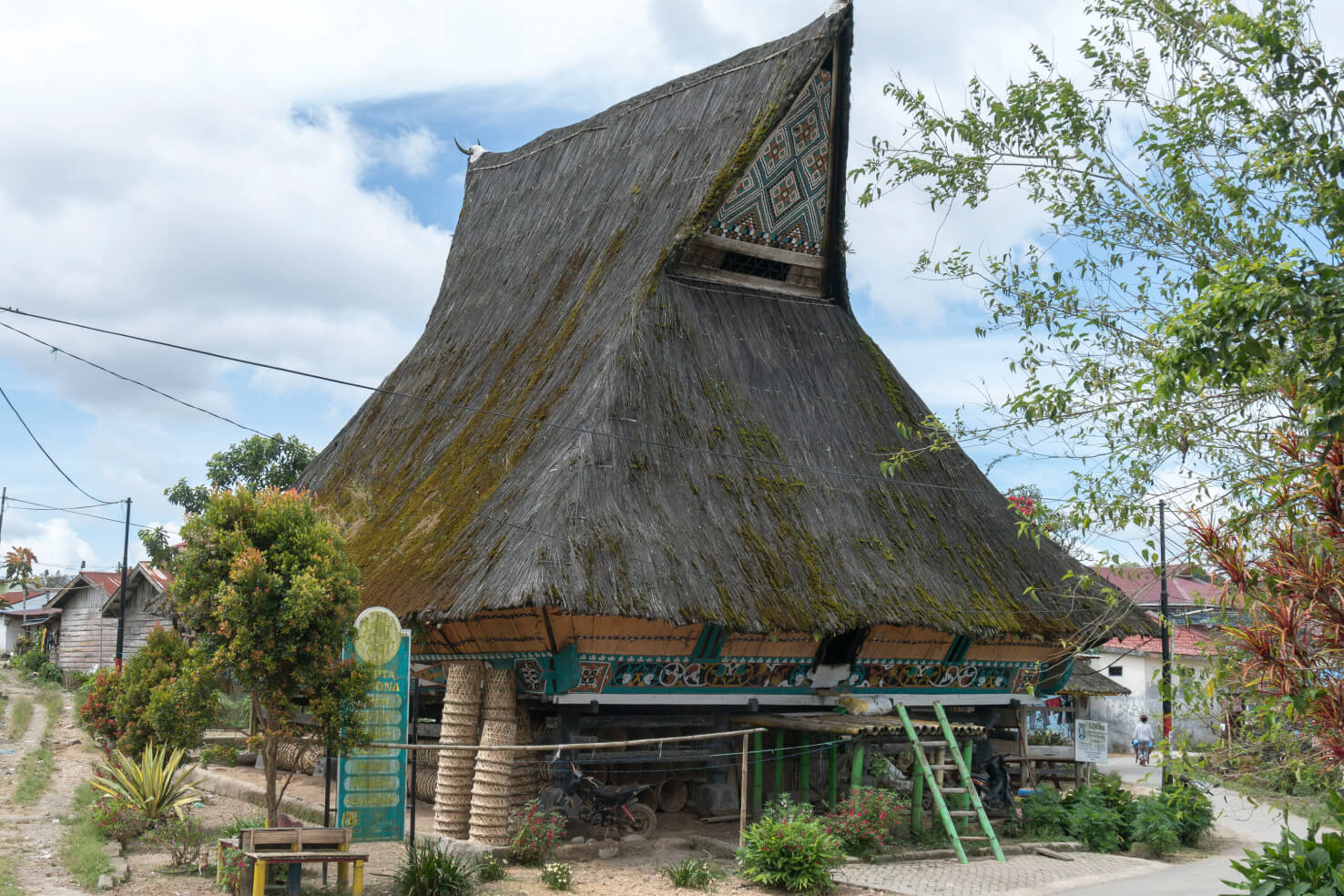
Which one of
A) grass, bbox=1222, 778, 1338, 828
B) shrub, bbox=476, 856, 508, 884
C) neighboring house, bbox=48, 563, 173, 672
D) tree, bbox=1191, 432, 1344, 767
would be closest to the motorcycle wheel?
shrub, bbox=476, 856, 508, 884

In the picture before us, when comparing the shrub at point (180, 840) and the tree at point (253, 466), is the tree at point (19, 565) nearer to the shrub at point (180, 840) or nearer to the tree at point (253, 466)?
the tree at point (253, 466)

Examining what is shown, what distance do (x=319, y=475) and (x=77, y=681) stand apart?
22.8 metres

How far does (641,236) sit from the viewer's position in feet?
59.0

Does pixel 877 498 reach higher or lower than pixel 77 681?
higher

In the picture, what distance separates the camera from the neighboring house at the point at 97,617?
39.7 metres

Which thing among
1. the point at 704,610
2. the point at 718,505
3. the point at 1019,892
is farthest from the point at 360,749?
the point at 1019,892

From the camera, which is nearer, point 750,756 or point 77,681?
point 750,756

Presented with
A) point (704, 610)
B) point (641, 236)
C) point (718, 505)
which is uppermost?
point (641, 236)

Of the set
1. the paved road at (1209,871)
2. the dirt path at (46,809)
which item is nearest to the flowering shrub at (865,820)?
the paved road at (1209,871)

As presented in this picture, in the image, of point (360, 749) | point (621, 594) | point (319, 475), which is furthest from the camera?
point (319, 475)

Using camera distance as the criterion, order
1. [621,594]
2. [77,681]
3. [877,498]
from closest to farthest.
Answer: [621,594] → [877,498] → [77,681]

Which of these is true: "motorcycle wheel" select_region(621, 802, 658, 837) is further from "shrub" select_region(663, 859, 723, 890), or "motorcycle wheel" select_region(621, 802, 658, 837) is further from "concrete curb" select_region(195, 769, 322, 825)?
"concrete curb" select_region(195, 769, 322, 825)

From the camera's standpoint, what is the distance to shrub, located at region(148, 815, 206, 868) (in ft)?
38.0

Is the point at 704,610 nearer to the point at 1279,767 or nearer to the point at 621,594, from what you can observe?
the point at 621,594
